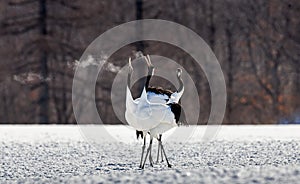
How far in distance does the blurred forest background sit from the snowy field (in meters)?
6.53

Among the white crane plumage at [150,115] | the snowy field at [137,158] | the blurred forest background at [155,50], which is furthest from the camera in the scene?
the blurred forest background at [155,50]

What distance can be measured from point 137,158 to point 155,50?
12.8 metres

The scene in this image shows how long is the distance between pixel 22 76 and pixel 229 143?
11442 mm

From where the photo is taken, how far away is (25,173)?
9.02 m

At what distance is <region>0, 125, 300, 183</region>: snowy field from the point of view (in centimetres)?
694

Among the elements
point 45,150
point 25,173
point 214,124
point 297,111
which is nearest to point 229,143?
point 45,150

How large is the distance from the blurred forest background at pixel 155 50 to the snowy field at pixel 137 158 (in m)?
6.53

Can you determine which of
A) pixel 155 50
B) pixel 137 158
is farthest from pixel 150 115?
pixel 155 50

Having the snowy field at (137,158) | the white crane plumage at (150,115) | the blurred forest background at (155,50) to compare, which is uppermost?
the blurred forest background at (155,50)

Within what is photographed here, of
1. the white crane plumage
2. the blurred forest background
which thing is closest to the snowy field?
the white crane plumage

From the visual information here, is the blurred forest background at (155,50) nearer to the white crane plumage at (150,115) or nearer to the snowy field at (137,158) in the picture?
the snowy field at (137,158)

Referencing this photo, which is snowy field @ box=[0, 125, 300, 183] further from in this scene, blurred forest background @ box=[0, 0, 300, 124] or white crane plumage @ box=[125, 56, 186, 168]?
blurred forest background @ box=[0, 0, 300, 124]

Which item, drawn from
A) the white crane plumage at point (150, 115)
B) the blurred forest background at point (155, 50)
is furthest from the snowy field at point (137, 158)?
the blurred forest background at point (155, 50)

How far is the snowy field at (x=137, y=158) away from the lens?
273 inches
